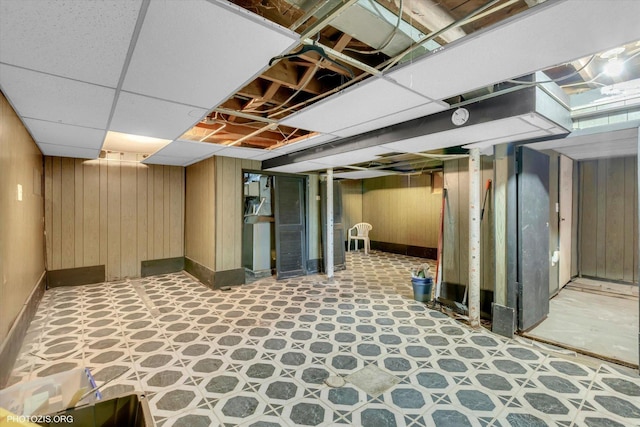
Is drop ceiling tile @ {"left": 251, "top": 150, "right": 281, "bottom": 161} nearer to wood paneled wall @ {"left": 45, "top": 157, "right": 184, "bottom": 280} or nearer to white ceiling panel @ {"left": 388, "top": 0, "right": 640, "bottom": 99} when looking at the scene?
wood paneled wall @ {"left": 45, "top": 157, "right": 184, "bottom": 280}

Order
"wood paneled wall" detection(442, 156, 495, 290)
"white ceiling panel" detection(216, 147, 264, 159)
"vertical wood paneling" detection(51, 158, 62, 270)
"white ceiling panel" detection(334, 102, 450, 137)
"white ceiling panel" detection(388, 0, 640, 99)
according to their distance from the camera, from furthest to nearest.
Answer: "vertical wood paneling" detection(51, 158, 62, 270) → "white ceiling panel" detection(216, 147, 264, 159) → "wood paneled wall" detection(442, 156, 495, 290) → "white ceiling panel" detection(334, 102, 450, 137) → "white ceiling panel" detection(388, 0, 640, 99)

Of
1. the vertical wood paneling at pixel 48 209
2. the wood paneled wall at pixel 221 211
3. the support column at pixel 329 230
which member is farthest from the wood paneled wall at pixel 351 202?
the vertical wood paneling at pixel 48 209

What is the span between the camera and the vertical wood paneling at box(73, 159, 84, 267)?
5.12 meters

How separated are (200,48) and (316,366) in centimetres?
246

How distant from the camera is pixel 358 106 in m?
2.47

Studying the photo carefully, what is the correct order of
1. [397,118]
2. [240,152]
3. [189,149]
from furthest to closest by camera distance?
[240,152] < [189,149] < [397,118]

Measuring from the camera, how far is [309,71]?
7.11ft

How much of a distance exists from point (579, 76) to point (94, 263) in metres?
7.19

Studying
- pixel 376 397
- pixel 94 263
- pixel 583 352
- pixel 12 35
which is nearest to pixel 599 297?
pixel 583 352

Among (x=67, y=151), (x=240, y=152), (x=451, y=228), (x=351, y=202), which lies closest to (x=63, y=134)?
(x=67, y=151)

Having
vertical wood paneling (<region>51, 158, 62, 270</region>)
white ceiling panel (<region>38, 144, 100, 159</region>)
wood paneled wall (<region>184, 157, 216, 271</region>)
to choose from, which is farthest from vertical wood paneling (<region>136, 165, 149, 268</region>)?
vertical wood paneling (<region>51, 158, 62, 270</region>)

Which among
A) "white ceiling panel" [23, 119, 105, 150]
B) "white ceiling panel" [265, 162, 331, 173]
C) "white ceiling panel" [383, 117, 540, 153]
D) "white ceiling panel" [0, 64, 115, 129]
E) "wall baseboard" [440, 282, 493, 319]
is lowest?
"wall baseboard" [440, 282, 493, 319]

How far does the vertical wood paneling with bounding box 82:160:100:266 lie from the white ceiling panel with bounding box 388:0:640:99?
5.69m

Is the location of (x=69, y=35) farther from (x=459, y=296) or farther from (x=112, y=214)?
(x=112, y=214)
